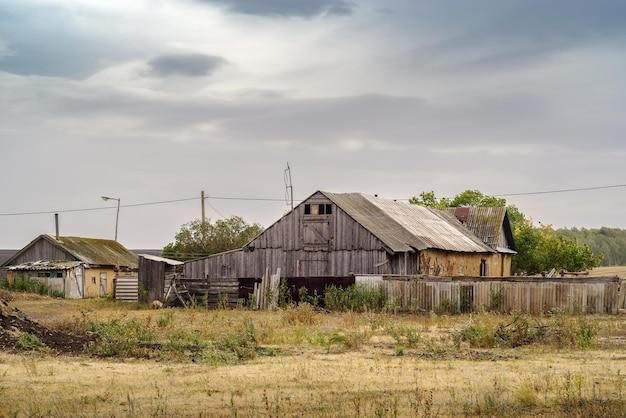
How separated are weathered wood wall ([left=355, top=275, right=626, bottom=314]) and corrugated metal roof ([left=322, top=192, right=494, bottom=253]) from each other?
6048mm

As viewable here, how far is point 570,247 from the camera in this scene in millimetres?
80000

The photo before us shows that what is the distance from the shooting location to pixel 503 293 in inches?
1549

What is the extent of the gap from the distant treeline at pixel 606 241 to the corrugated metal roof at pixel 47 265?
106572 millimetres

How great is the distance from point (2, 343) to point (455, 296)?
2107cm

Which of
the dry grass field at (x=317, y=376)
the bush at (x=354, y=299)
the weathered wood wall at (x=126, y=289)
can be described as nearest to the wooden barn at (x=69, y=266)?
the weathered wood wall at (x=126, y=289)

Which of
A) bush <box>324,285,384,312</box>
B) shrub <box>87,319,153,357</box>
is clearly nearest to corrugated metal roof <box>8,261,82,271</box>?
bush <box>324,285,384,312</box>

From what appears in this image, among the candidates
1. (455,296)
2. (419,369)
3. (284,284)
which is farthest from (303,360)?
(284,284)

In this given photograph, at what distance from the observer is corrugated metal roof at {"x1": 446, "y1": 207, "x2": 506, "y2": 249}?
6572 cm

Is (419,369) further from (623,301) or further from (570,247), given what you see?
(570,247)

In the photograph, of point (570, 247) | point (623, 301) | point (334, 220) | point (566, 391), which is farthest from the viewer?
point (570, 247)

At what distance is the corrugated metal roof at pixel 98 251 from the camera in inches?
2650

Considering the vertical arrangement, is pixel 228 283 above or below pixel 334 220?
below

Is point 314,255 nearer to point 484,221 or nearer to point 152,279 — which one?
point 152,279

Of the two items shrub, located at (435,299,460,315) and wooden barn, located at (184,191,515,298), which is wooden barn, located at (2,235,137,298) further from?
shrub, located at (435,299,460,315)
